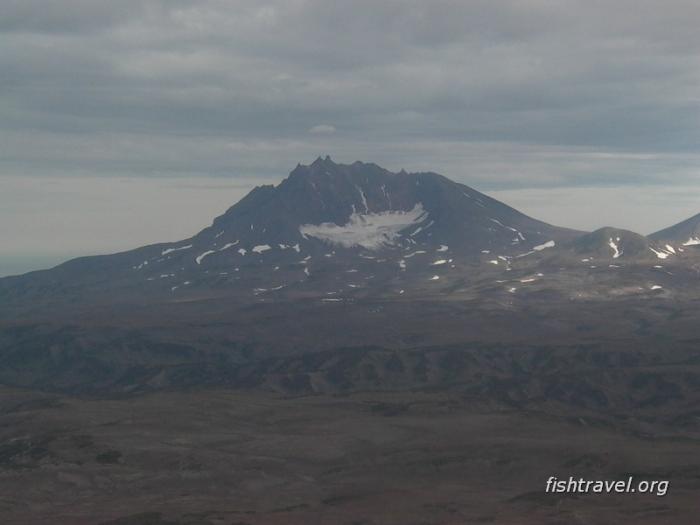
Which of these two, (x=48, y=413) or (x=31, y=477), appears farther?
(x=48, y=413)

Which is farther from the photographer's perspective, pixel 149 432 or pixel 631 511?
pixel 149 432

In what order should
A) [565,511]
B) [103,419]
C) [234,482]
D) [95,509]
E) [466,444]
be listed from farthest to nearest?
[103,419]
[466,444]
[234,482]
[95,509]
[565,511]

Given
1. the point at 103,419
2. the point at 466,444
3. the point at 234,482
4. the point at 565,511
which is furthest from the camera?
the point at 103,419

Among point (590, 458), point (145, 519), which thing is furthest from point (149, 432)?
point (590, 458)

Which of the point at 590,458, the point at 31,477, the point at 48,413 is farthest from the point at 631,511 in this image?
the point at 48,413

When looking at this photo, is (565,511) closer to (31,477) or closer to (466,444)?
(466,444)

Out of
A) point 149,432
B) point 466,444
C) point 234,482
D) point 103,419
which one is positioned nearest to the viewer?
point 234,482

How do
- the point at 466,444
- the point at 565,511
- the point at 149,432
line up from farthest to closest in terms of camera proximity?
the point at 149,432 < the point at 466,444 < the point at 565,511

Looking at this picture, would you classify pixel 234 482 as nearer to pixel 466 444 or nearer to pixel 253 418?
pixel 466 444
